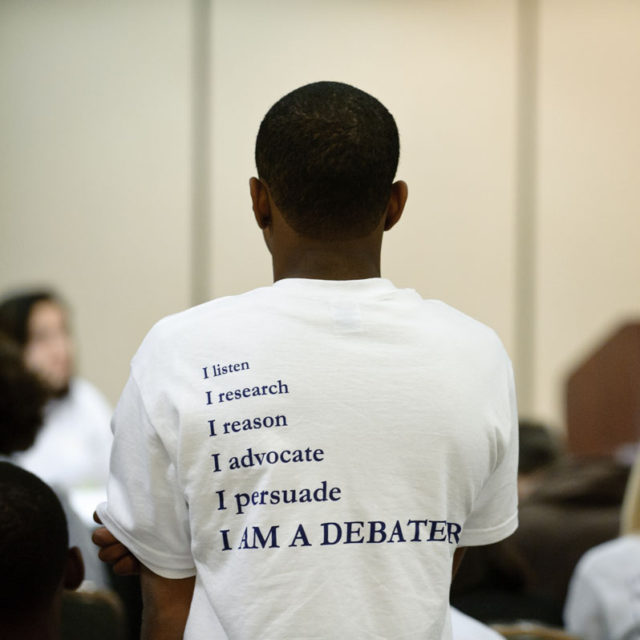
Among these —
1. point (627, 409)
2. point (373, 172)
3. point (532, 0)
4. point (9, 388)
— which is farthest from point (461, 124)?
point (373, 172)

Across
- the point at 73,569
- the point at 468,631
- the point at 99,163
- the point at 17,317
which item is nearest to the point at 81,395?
the point at 17,317

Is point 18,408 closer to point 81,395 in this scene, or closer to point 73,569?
point 73,569

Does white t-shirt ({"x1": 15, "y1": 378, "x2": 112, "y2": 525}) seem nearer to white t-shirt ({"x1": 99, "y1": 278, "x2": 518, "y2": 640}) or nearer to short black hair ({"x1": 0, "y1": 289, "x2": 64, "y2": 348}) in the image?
short black hair ({"x1": 0, "y1": 289, "x2": 64, "y2": 348})

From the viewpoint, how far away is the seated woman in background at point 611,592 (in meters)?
2.19

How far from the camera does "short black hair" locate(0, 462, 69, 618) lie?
4.08ft

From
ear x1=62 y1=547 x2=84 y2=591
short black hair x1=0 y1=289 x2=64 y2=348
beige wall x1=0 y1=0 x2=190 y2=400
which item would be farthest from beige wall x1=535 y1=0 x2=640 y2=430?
ear x1=62 y1=547 x2=84 y2=591

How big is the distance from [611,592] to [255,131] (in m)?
4.00

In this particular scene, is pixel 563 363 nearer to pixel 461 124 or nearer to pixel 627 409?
pixel 627 409

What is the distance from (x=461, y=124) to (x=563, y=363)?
151cm

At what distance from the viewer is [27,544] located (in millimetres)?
1257

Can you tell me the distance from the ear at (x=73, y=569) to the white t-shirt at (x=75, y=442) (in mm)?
2075

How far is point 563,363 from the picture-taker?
6.00 metres

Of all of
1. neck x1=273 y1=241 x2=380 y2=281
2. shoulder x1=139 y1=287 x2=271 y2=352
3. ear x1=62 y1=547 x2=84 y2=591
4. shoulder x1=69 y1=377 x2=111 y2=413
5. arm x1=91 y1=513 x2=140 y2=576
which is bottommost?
shoulder x1=69 y1=377 x2=111 y2=413

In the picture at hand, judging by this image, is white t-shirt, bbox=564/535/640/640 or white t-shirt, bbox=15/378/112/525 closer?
white t-shirt, bbox=564/535/640/640
